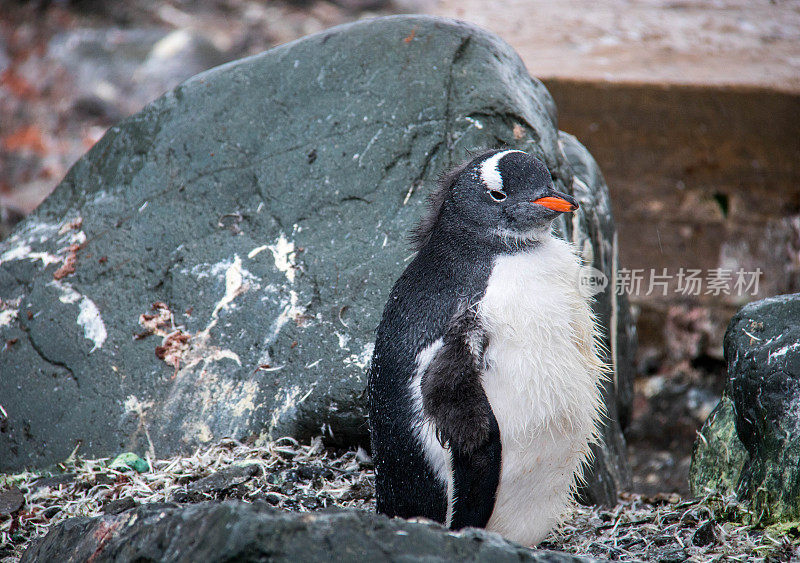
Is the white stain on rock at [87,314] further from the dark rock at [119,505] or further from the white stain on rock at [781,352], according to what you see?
the white stain on rock at [781,352]

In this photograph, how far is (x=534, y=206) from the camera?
252 cm

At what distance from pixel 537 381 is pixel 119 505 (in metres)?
1.52

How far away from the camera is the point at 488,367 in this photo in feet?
7.84

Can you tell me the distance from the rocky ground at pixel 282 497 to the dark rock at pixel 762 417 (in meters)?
0.11

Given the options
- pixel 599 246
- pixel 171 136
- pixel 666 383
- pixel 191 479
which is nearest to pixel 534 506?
pixel 191 479

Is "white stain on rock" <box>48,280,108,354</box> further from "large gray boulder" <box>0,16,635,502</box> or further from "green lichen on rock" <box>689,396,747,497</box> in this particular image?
"green lichen on rock" <box>689,396,747,497</box>

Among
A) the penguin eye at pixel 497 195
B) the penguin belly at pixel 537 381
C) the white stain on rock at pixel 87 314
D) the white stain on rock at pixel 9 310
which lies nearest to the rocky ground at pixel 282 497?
the penguin belly at pixel 537 381

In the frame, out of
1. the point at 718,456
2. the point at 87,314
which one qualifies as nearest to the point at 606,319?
the point at 718,456

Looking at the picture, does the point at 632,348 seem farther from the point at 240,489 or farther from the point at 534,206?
the point at 240,489

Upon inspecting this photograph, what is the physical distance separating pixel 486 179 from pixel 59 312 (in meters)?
2.00

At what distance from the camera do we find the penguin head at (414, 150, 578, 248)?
2.53 metres

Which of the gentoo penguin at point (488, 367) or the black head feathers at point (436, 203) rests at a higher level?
the black head feathers at point (436, 203)

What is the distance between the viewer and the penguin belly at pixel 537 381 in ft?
7.89

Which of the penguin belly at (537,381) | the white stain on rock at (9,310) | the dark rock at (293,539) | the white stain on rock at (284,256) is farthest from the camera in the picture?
the white stain on rock at (9,310)
